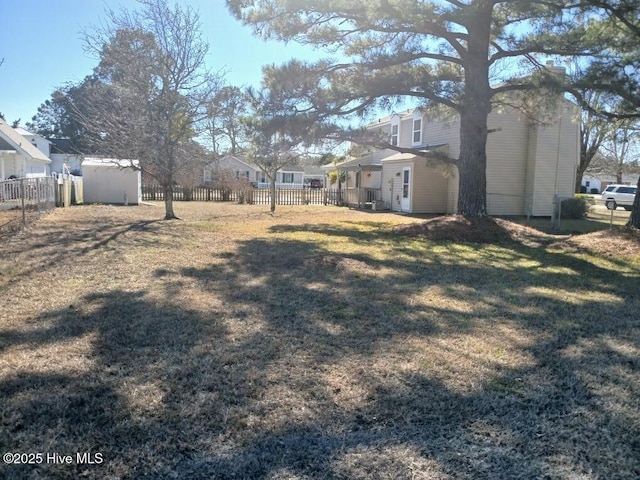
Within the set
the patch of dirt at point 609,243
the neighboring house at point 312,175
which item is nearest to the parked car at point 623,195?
the patch of dirt at point 609,243

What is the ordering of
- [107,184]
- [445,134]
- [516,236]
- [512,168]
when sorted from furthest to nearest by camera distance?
[107,184] < [445,134] < [512,168] < [516,236]

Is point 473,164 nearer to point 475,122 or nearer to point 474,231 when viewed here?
point 475,122

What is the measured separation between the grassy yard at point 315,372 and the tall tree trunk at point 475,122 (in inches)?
248

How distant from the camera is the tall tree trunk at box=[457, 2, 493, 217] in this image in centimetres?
1314

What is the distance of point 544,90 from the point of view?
12.7 metres

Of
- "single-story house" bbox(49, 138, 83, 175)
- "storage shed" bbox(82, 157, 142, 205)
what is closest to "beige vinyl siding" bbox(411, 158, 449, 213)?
"storage shed" bbox(82, 157, 142, 205)

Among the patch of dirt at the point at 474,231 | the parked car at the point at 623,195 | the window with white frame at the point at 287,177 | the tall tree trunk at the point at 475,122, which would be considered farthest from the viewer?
the window with white frame at the point at 287,177

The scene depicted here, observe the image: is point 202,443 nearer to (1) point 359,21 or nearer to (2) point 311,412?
(2) point 311,412

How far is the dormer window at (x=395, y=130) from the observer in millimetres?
25941

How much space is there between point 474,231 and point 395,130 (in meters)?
14.7

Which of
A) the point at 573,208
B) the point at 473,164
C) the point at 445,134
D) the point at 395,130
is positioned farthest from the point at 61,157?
the point at 573,208

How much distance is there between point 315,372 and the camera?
387cm

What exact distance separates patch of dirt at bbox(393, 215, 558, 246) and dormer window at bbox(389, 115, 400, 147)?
41.2ft

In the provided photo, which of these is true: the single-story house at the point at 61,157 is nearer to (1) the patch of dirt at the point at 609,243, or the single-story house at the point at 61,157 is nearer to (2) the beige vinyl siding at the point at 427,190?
(2) the beige vinyl siding at the point at 427,190
